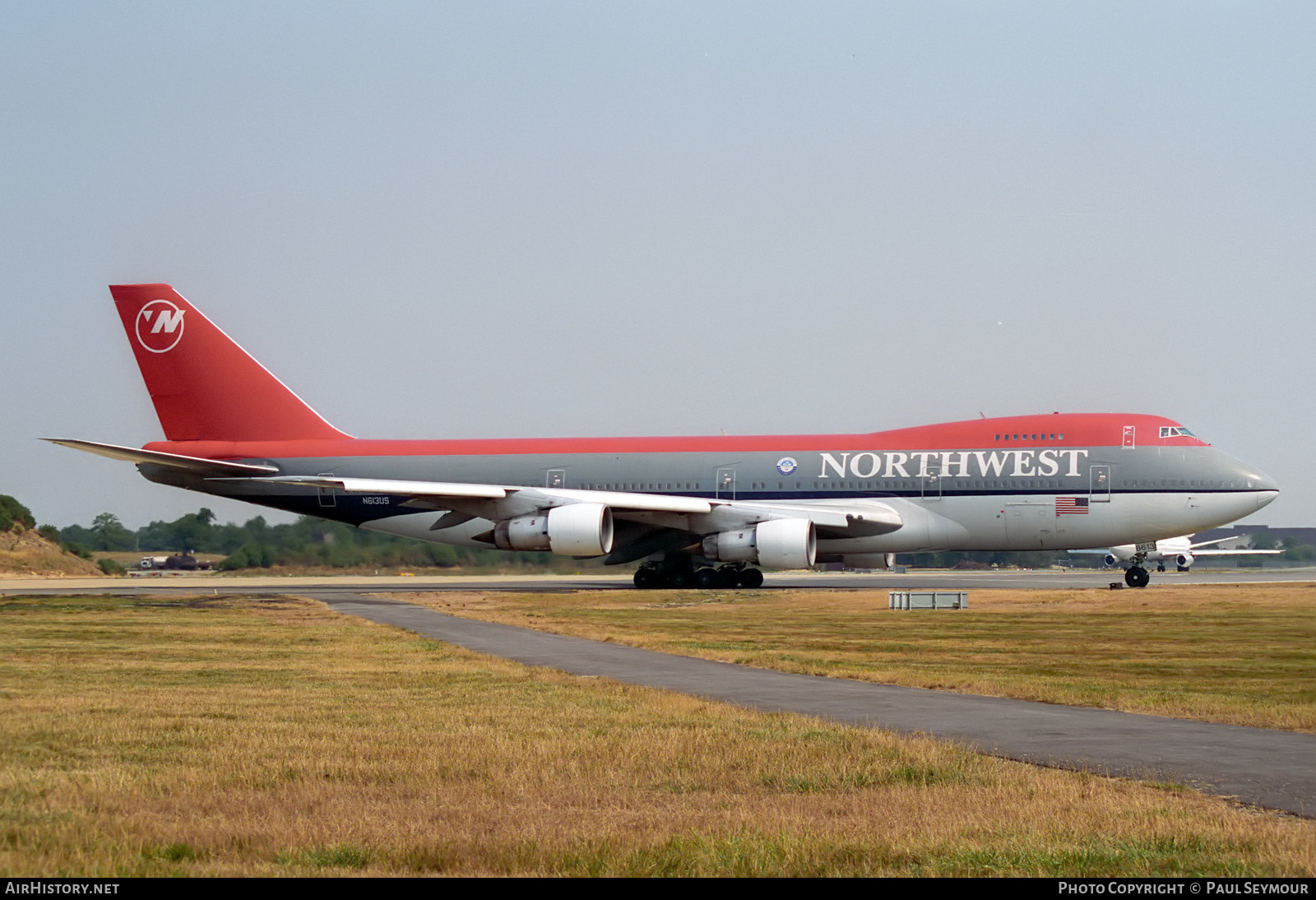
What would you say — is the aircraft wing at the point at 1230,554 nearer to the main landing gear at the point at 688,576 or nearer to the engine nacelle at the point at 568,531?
the main landing gear at the point at 688,576

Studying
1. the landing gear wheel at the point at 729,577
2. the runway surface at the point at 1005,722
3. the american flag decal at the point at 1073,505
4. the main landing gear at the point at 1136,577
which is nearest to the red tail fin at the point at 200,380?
the landing gear wheel at the point at 729,577

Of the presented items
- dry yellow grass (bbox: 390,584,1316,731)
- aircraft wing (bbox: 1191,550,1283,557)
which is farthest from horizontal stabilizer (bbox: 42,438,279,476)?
aircraft wing (bbox: 1191,550,1283,557)

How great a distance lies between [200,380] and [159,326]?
8.50ft

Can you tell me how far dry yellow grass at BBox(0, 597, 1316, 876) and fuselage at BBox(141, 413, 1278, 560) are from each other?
29.2 metres

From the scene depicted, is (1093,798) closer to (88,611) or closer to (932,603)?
(932,603)

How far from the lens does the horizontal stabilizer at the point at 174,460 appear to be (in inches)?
1600

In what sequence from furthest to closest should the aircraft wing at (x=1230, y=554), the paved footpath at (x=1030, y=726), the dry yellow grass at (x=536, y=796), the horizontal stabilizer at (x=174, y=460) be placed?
the aircraft wing at (x=1230, y=554) → the horizontal stabilizer at (x=174, y=460) → the paved footpath at (x=1030, y=726) → the dry yellow grass at (x=536, y=796)

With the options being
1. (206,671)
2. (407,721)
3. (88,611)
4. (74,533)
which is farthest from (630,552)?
(74,533)

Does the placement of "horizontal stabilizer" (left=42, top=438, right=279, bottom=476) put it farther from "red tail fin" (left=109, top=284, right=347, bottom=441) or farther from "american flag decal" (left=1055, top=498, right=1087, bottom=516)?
"american flag decal" (left=1055, top=498, right=1087, bottom=516)

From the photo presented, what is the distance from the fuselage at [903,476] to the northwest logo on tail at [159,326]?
3.86 m

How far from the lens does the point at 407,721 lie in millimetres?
11969

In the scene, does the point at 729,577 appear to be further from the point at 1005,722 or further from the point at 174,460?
the point at 1005,722

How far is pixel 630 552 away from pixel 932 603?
14773 mm
